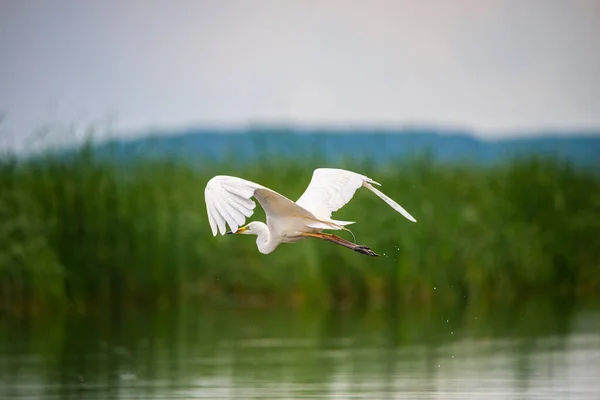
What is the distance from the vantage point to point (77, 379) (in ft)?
39.0

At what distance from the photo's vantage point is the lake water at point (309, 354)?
1119 cm

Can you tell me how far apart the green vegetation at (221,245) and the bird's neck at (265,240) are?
543cm

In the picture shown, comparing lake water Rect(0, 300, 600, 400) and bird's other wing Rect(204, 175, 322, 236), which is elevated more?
bird's other wing Rect(204, 175, 322, 236)

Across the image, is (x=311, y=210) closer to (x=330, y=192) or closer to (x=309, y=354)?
(x=330, y=192)

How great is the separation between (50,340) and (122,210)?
2446mm

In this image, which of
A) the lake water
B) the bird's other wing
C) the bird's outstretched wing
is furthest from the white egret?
the lake water

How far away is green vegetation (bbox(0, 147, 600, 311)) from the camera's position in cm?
1555

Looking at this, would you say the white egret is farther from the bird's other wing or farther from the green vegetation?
the green vegetation

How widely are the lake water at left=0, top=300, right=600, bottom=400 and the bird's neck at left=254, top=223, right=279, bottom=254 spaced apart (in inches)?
50.9

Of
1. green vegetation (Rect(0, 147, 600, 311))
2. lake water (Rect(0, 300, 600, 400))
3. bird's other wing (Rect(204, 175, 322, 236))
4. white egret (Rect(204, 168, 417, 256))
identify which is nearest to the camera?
bird's other wing (Rect(204, 175, 322, 236))

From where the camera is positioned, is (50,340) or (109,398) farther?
(50,340)

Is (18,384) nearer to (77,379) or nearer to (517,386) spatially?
(77,379)

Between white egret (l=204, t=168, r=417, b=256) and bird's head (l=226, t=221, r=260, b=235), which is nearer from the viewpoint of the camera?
white egret (l=204, t=168, r=417, b=256)

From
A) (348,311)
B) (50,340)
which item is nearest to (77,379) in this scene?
(50,340)
